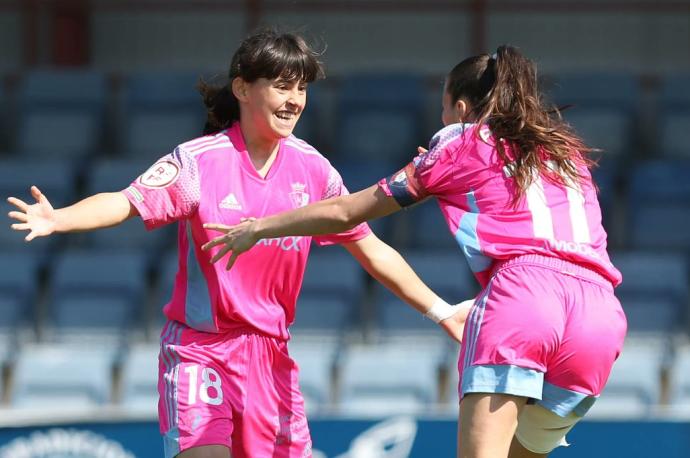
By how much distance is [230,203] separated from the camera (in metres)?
4.06

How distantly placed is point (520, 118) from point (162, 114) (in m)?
7.30

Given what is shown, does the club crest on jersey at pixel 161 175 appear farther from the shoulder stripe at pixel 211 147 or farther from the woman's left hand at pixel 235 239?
the woman's left hand at pixel 235 239

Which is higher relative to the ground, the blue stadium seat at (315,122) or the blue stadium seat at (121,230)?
the blue stadium seat at (315,122)

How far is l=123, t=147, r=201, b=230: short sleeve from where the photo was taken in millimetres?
3891

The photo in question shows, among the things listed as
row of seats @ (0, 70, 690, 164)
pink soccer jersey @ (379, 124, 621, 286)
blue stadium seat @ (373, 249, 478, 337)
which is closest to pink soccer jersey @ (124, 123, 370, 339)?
pink soccer jersey @ (379, 124, 621, 286)

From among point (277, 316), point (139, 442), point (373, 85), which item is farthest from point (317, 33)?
point (277, 316)

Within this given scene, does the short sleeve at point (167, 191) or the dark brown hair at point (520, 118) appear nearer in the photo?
the dark brown hair at point (520, 118)

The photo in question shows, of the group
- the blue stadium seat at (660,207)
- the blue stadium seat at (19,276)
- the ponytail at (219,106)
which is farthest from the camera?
the blue stadium seat at (660,207)

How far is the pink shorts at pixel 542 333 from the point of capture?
3.50m

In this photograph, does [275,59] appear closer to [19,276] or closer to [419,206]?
[19,276]

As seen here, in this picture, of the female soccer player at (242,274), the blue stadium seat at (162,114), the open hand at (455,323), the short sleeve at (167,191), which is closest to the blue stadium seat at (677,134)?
the blue stadium seat at (162,114)

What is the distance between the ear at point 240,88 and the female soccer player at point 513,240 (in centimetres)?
60

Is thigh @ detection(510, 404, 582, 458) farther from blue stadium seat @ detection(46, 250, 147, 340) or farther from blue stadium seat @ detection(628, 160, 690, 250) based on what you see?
blue stadium seat @ detection(628, 160, 690, 250)

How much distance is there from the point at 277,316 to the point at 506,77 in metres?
1.08
